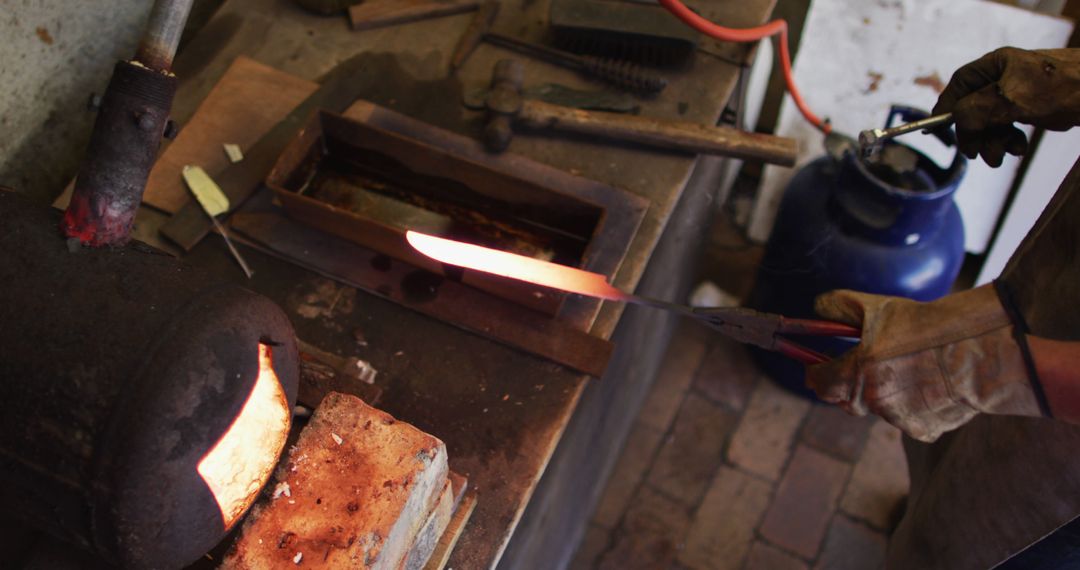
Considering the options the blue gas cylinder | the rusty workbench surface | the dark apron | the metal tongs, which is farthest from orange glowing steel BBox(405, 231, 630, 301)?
the blue gas cylinder

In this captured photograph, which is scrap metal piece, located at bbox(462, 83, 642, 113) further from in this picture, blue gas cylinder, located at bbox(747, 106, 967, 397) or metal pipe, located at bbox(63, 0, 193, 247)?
metal pipe, located at bbox(63, 0, 193, 247)

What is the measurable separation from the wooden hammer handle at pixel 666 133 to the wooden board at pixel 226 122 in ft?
2.30

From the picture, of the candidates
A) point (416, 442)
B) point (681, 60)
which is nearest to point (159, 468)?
point (416, 442)

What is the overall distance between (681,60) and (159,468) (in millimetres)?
1887

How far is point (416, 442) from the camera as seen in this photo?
147cm

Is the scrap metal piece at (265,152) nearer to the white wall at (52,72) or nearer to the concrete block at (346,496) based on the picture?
the white wall at (52,72)

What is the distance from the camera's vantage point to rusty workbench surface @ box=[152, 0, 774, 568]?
181 centimetres

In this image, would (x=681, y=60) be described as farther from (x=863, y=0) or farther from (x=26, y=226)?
(x=26, y=226)

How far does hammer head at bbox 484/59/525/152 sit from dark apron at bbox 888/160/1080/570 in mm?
1252

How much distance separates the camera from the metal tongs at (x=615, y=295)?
165 cm

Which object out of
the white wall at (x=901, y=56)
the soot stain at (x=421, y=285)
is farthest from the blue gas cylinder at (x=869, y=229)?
the soot stain at (x=421, y=285)

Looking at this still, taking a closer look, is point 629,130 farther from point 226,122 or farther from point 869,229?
point 226,122

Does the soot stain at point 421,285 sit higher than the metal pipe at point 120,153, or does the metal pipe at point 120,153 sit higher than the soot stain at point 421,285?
the metal pipe at point 120,153

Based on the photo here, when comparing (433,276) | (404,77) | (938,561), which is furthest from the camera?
(404,77)
